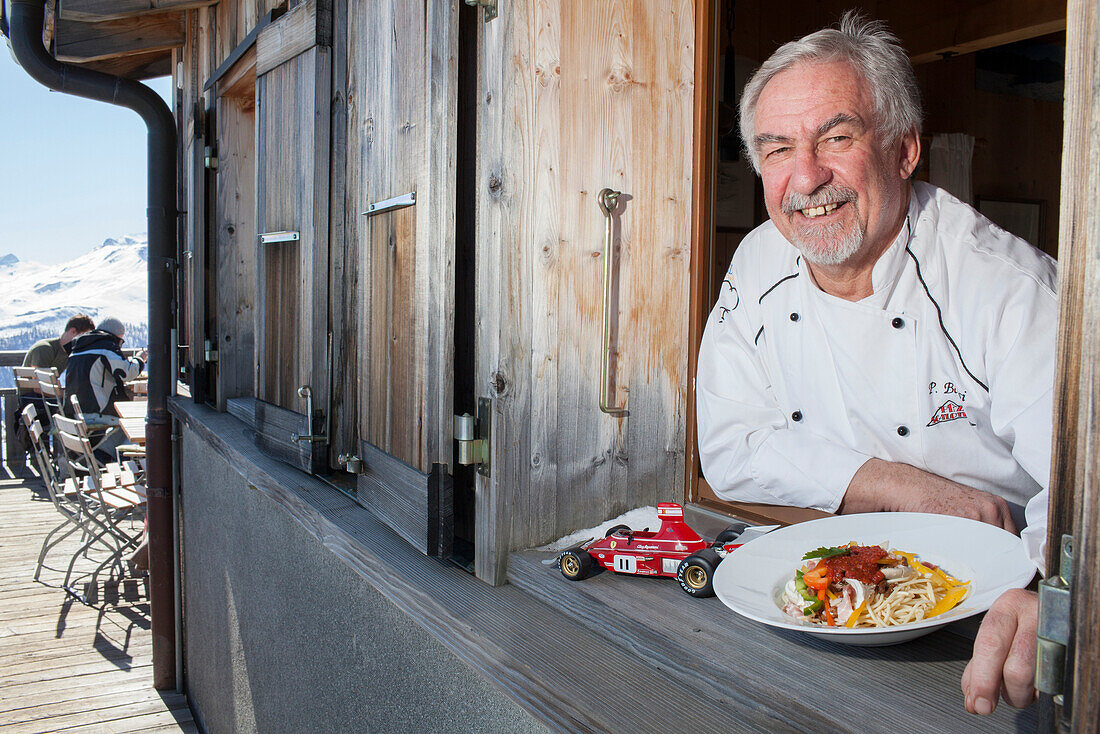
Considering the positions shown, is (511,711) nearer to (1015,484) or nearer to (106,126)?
(1015,484)

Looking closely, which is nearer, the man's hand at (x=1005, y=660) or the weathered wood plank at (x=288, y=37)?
the man's hand at (x=1005, y=660)

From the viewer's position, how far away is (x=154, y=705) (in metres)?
4.66

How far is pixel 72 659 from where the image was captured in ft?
16.0

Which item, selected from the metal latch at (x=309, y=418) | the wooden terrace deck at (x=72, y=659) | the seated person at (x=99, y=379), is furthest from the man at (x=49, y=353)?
the metal latch at (x=309, y=418)

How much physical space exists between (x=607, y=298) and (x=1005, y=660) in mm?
1186

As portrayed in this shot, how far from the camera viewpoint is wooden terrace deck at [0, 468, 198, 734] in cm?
434

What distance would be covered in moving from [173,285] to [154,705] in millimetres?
2623

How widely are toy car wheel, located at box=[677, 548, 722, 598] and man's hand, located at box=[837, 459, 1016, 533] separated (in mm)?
442

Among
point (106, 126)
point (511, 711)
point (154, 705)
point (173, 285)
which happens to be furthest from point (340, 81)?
point (106, 126)

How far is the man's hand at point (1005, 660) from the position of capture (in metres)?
0.84

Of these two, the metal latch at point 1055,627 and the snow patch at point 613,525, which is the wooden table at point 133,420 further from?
the metal latch at point 1055,627

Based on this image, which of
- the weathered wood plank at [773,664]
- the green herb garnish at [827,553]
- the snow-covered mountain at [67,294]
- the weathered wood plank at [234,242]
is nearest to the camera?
the weathered wood plank at [773,664]

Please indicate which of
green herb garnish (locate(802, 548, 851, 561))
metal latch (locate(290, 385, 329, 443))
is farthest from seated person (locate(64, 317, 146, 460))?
green herb garnish (locate(802, 548, 851, 561))

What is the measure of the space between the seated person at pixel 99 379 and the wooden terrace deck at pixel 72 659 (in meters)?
1.21
